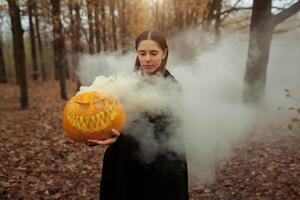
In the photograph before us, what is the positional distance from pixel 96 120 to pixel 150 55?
78 cm

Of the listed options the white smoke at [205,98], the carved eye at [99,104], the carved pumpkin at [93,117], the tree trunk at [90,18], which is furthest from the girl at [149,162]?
the tree trunk at [90,18]

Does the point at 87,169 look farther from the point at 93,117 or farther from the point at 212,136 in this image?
the point at 93,117

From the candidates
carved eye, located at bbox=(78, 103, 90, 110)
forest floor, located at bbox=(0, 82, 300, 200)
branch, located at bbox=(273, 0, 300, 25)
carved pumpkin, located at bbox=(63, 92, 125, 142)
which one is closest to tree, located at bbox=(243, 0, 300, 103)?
branch, located at bbox=(273, 0, 300, 25)

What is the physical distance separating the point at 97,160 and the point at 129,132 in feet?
18.0

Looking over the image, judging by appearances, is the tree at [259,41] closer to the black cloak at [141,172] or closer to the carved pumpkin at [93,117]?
the black cloak at [141,172]

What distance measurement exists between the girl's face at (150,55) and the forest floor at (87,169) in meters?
3.89

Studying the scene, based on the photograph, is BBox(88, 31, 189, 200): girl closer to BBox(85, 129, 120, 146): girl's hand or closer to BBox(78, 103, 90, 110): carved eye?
BBox(85, 129, 120, 146): girl's hand

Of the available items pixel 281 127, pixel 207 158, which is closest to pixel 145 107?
pixel 207 158

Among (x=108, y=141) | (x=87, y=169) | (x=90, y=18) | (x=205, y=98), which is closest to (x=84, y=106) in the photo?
(x=108, y=141)

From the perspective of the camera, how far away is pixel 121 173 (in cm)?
362

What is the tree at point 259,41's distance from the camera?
10109 mm

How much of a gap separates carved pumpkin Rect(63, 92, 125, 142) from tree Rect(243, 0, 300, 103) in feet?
25.7

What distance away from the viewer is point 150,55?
3.44 metres

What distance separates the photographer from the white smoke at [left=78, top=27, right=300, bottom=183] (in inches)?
137
